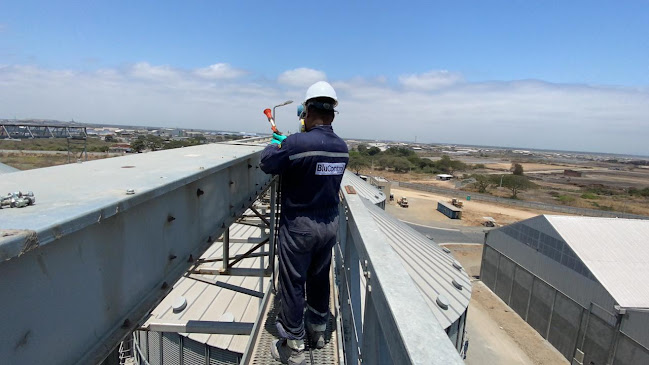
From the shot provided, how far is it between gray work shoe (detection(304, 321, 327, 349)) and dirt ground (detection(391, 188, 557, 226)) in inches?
1347

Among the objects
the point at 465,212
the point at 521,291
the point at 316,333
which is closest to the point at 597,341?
the point at 521,291

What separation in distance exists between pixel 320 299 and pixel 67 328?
217cm

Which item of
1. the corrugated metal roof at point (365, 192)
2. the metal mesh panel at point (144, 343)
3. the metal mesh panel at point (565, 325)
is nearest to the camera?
the metal mesh panel at point (144, 343)

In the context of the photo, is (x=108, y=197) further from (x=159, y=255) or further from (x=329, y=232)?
(x=329, y=232)

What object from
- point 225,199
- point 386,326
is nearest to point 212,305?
point 225,199

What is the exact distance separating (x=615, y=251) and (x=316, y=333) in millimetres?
17864

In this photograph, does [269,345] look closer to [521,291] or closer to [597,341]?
[597,341]

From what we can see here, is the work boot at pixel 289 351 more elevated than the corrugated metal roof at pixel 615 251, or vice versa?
the work boot at pixel 289 351

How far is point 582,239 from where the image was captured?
51.9 ft

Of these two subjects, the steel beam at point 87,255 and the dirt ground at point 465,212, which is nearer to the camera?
the steel beam at point 87,255

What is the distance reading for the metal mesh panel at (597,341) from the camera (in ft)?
43.3

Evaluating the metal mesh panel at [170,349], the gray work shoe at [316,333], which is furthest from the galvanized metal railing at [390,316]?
the metal mesh panel at [170,349]

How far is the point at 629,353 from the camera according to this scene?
1231cm

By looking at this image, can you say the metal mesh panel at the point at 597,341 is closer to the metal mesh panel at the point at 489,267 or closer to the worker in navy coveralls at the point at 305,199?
the metal mesh panel at the point at 489,267
